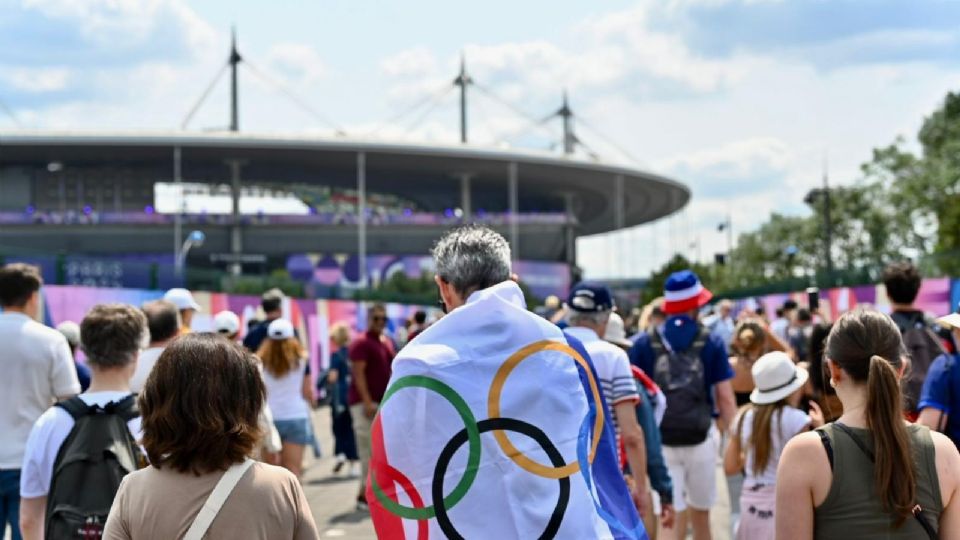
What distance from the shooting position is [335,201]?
85500mm

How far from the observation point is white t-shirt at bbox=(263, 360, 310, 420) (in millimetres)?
10398

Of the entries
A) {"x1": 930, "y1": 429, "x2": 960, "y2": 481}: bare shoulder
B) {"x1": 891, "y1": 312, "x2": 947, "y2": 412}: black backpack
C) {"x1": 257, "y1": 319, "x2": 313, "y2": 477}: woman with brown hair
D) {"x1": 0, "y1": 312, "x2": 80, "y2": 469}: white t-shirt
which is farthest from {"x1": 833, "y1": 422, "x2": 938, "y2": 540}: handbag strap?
{"x1": 257, "y1": 319, "x2": 313, "y2": 477}: woman with brown hair

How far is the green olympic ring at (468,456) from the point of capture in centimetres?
380

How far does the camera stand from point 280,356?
10.5m

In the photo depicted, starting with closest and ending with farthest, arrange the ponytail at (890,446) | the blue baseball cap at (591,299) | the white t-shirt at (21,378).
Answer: the ponytail at (890,446), the white t-shirt at (21,378), the blue baseball cap at (591,299)

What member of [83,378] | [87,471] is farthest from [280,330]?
[87,471]

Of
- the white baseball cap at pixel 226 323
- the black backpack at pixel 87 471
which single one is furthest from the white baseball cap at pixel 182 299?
the black backpack at pixel 87 471

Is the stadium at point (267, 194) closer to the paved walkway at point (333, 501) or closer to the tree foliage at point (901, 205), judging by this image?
the tree foliage at point (901, 205)

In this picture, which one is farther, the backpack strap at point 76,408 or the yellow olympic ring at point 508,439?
the backpack strap at point 76,408

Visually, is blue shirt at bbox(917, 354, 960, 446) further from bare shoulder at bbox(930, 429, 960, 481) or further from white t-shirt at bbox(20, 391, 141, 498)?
white t-shirt at bbox(20, 391, 141, 498)

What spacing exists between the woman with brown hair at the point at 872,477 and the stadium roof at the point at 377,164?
6777cm

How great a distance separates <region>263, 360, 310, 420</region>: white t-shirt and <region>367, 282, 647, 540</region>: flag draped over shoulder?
6664 mm

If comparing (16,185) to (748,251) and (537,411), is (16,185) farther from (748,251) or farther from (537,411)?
(537,411)

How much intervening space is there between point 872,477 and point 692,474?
4.27 meters
